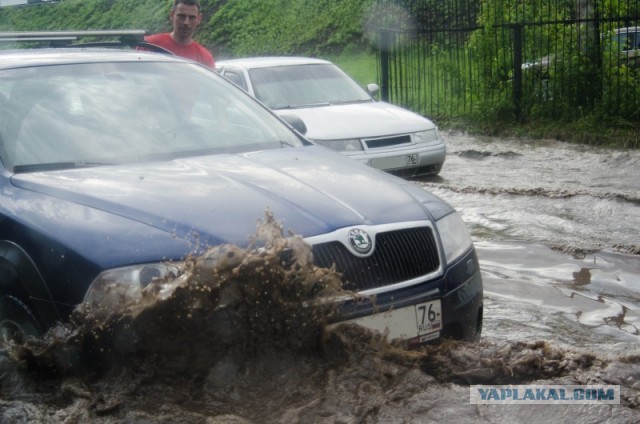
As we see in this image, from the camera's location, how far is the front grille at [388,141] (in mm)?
10273

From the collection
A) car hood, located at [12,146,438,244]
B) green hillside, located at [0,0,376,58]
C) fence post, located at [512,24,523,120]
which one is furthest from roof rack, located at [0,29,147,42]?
green hillside, located at [0,0,376,58]

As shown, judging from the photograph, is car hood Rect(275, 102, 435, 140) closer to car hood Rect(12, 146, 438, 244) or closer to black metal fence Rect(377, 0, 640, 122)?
black metal fence Rect(377, 0, 640, 122)

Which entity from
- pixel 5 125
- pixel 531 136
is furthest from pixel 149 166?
pixel 531 136

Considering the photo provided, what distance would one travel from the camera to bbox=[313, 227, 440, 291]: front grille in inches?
151

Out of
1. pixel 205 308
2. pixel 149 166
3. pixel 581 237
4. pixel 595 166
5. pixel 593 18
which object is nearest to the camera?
pixel 205 308

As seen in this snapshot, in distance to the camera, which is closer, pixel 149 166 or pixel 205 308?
pixel 205 308

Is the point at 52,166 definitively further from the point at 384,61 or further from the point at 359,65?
the point at 359,65

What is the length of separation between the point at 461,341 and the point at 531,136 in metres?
10.5

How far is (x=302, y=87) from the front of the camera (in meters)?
11.8

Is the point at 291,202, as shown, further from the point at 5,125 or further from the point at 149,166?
the point at 5,125

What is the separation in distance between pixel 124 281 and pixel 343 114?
24.5 feet

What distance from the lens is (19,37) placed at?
5938mm

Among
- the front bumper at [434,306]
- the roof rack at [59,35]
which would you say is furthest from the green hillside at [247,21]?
the front bumper at [434,306]

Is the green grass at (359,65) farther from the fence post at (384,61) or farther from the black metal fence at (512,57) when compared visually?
the black metal fence at (512,57)
